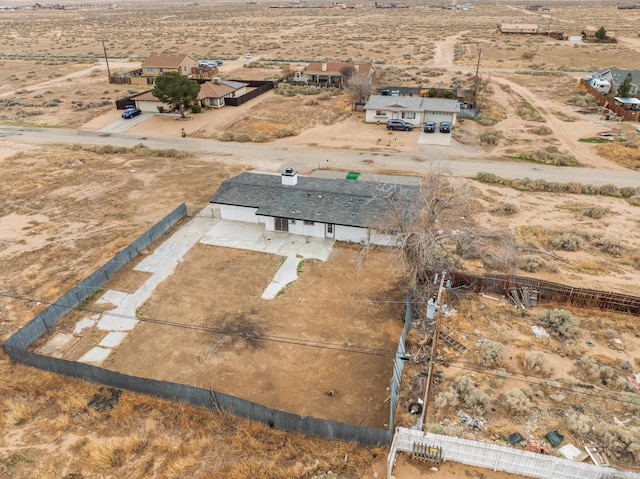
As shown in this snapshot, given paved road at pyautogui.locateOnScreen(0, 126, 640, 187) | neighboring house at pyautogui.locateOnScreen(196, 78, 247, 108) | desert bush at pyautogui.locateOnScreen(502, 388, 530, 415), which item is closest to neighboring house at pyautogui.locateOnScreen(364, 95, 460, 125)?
paved road at pyautogui.locateOnScreen(0, 126, 640, 187)

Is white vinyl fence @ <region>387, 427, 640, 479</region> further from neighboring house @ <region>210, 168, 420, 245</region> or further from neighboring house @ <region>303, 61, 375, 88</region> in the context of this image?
neighboring house @ <region>303, 61, 375, 88</region>

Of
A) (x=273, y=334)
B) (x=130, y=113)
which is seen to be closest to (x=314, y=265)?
(x=273, y=334)

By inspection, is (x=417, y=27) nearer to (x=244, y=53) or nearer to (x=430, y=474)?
(x=244, y=53)

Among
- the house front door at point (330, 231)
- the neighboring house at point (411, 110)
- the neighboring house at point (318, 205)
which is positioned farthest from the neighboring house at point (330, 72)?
the house front door at point (330, 231)

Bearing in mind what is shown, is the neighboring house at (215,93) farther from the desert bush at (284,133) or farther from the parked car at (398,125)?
the parked car at (398,125)

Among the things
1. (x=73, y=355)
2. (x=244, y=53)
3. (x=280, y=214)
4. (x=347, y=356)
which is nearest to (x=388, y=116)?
(x=280, y=214)

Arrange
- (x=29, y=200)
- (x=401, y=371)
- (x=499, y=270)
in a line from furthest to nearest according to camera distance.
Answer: (x=29, y=200) < (x=499, y=270) < (x=401, y=371)
